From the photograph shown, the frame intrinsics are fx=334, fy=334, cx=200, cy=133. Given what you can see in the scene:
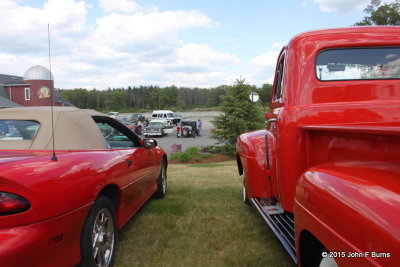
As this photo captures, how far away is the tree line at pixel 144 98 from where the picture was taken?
108 meters

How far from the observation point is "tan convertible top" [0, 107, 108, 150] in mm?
2990

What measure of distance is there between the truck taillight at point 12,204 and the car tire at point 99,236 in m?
0.61

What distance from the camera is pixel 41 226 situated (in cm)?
212

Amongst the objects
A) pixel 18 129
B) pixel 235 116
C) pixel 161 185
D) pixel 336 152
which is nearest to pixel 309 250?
pixel 336 152

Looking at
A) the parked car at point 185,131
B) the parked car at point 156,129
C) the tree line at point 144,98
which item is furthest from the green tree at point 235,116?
the tree line at point 144,98

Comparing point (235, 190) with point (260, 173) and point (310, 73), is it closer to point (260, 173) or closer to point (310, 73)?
point (260, 173)

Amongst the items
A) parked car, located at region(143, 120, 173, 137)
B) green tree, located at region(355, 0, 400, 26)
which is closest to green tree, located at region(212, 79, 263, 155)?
green tree, located at region(355, 0, 400, 26)

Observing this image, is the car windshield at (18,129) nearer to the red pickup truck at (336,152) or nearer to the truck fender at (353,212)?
the red pickup truck at (336,152)

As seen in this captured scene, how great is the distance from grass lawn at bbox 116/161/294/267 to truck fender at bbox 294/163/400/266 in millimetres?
1327

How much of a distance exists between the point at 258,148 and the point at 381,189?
8.43ft

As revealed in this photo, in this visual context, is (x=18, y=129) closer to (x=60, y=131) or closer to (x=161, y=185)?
(x=60, y=131)

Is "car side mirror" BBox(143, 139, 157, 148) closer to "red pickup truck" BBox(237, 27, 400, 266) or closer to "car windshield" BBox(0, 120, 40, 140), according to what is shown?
"red pickup truck" BBox(237, 27, 400, 266)

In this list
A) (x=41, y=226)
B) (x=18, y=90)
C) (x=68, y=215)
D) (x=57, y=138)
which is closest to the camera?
(x=41, y=226)

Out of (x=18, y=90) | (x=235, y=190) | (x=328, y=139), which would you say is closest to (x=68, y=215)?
(x=328, y=139)
